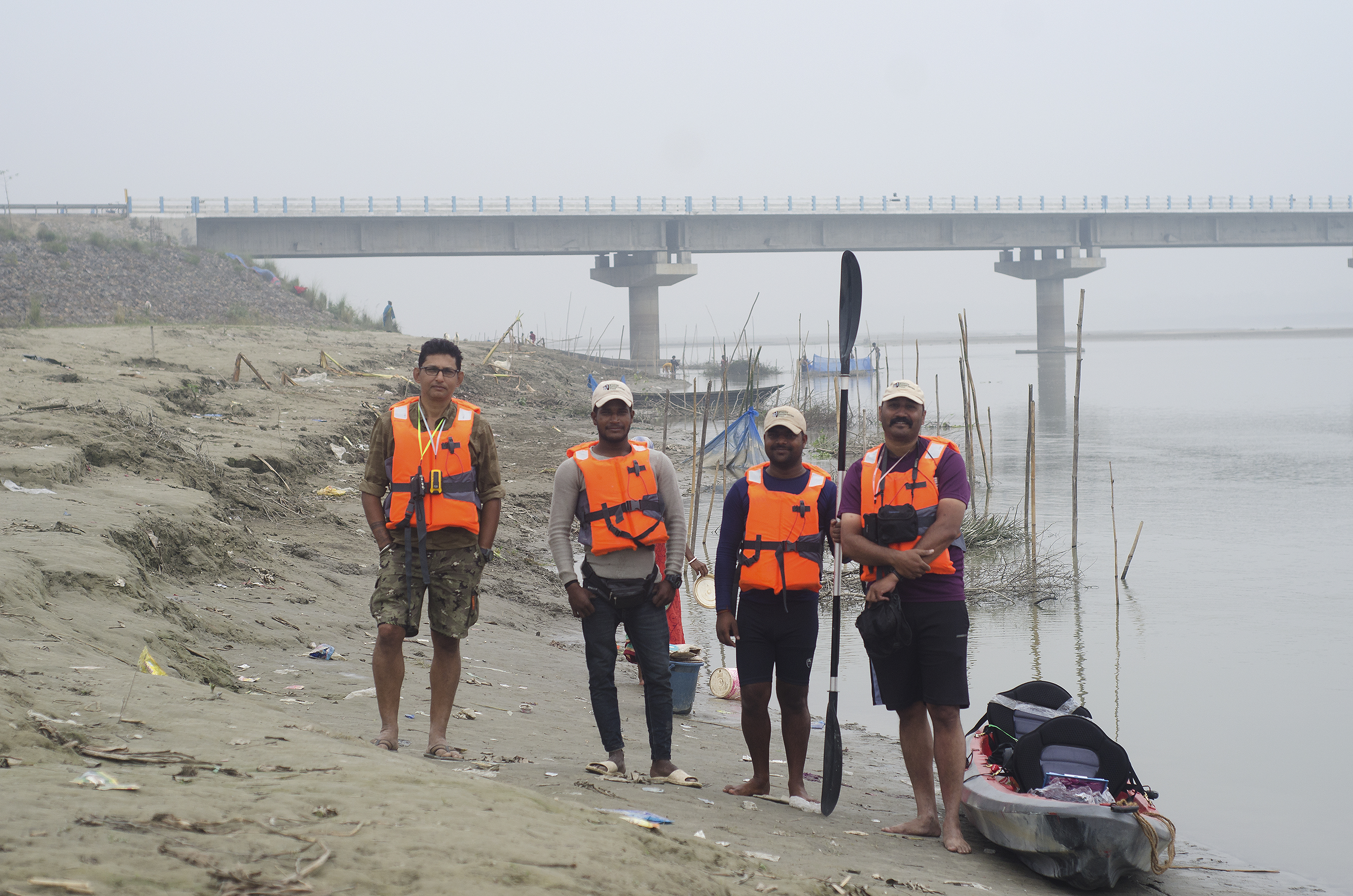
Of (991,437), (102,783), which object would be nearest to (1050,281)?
(991,437)

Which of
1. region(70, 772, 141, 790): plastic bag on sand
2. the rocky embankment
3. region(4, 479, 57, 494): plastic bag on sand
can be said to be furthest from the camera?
the rocky embankment

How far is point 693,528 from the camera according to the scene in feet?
32.6

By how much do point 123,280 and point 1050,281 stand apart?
147 feet

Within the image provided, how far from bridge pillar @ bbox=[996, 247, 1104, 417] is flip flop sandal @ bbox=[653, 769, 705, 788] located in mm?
47485

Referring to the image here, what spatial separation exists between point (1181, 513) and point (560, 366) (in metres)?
21.1

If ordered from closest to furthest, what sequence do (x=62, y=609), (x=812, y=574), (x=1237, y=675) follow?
(x=812, y=574)
(x=62, y=609)
(x=1237, y=675)

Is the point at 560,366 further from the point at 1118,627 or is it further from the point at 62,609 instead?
the point at 62,609

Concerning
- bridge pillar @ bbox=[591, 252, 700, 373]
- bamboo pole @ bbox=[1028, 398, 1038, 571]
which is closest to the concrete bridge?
bridge pillar @ bbox=[591, 252, 700, 373]

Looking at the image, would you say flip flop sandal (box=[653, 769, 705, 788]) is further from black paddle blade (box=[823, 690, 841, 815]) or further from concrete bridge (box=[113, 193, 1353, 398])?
concrete bridge (box=[113, 193, 1353, 398])

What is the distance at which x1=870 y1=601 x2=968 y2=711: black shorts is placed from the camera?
14.0 ft

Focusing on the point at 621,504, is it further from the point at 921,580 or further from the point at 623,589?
the point at 921,580

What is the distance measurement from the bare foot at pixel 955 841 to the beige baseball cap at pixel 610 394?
6.97ft

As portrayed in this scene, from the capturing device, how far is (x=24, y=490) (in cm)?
714

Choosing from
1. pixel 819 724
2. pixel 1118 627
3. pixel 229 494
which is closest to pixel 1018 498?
pixel 1118 627
